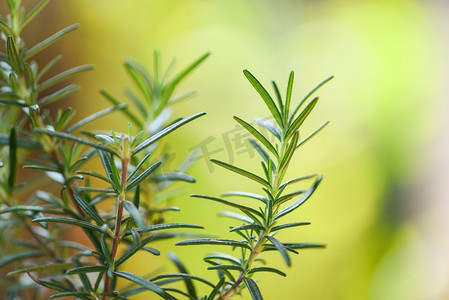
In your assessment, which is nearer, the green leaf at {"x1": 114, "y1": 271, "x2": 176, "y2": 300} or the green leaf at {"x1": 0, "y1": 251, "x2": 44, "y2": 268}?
the green leaf at {"x1": 114, "y1": 271, "x2": 176, "y2": 300}

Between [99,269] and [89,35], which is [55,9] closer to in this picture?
[89,35]

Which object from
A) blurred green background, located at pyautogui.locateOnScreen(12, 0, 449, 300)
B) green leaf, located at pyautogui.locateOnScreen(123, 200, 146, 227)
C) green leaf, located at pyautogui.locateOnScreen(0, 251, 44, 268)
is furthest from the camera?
blurred green background, located at pyautogui.locateOnScreen(12, 0, 449, 300)

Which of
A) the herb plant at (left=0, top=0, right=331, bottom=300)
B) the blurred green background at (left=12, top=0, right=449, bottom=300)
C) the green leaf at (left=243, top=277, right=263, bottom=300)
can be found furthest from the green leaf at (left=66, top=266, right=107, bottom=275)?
the blurred green background at (left=12, top=0, right=449, bottom=300)

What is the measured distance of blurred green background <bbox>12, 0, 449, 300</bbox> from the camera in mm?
1315

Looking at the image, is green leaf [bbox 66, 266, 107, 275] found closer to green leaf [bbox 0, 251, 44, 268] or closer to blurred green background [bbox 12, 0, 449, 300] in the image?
green leaf [bbox 0, 251, 44, 268]

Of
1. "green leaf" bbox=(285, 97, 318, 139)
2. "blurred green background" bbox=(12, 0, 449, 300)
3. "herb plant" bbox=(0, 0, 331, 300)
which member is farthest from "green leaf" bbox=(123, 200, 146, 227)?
"blurred green background" bbox=(12, 0, 449, 300)

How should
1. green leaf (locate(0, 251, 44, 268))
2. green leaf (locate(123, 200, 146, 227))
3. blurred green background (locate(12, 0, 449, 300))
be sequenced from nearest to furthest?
green leaf (locate(123, 200, 146, 227)) < green leaf (locate(0, 251, 44, 268)) < blurred green background (locate(12, 0, 449, 300))

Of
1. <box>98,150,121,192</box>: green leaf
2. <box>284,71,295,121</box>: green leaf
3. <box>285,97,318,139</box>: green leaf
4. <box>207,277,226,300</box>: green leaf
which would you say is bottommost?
<box>207,277,226,300</box>: green leaf

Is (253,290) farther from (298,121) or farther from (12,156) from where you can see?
(12,156)

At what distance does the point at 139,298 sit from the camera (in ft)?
4.24

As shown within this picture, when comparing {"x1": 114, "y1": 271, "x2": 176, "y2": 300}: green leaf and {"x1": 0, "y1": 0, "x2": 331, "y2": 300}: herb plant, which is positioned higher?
{"x1": 0, "y1": 0, "x2": 331, "y2": 300}: herb plant

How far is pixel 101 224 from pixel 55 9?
104 centimetres

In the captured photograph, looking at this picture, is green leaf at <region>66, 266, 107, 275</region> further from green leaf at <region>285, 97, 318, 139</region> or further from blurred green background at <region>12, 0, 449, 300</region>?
blurred green background at <region>12, 0, 449, 300</region>

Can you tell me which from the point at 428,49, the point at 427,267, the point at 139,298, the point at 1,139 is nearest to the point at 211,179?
the point at 139,298
